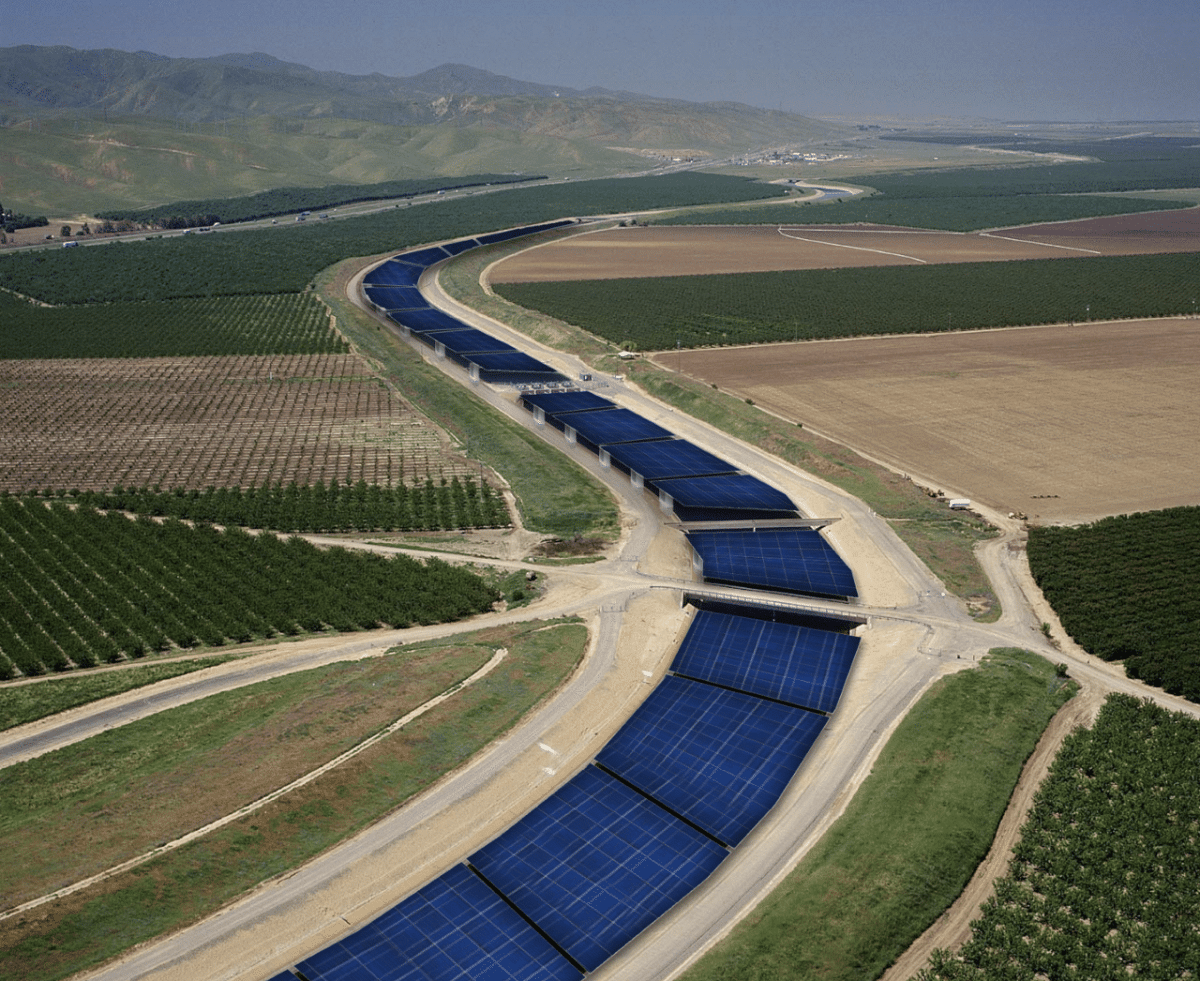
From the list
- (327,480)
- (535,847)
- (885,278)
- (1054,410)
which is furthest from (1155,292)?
(535,847)

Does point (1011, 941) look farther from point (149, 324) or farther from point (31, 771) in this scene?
point (149, 324)

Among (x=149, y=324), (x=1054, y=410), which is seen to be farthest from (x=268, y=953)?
(x=149, y=324)

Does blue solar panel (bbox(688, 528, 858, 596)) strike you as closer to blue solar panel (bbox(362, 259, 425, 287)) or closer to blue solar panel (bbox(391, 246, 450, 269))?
blue solar panel (bbox(362, 259, 425, 287))

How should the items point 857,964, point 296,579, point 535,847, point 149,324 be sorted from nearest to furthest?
point 857,964 < point 535,847 < point 296,579 < point 149,324

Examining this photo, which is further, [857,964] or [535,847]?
[535,847]

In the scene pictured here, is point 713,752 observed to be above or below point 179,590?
below

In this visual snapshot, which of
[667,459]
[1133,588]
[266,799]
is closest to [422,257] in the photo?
[667,459]

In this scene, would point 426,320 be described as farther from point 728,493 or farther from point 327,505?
point 728,493

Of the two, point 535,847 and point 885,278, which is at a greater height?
point 885,278

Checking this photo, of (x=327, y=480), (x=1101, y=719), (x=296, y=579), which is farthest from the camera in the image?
(x=327, y=480)
